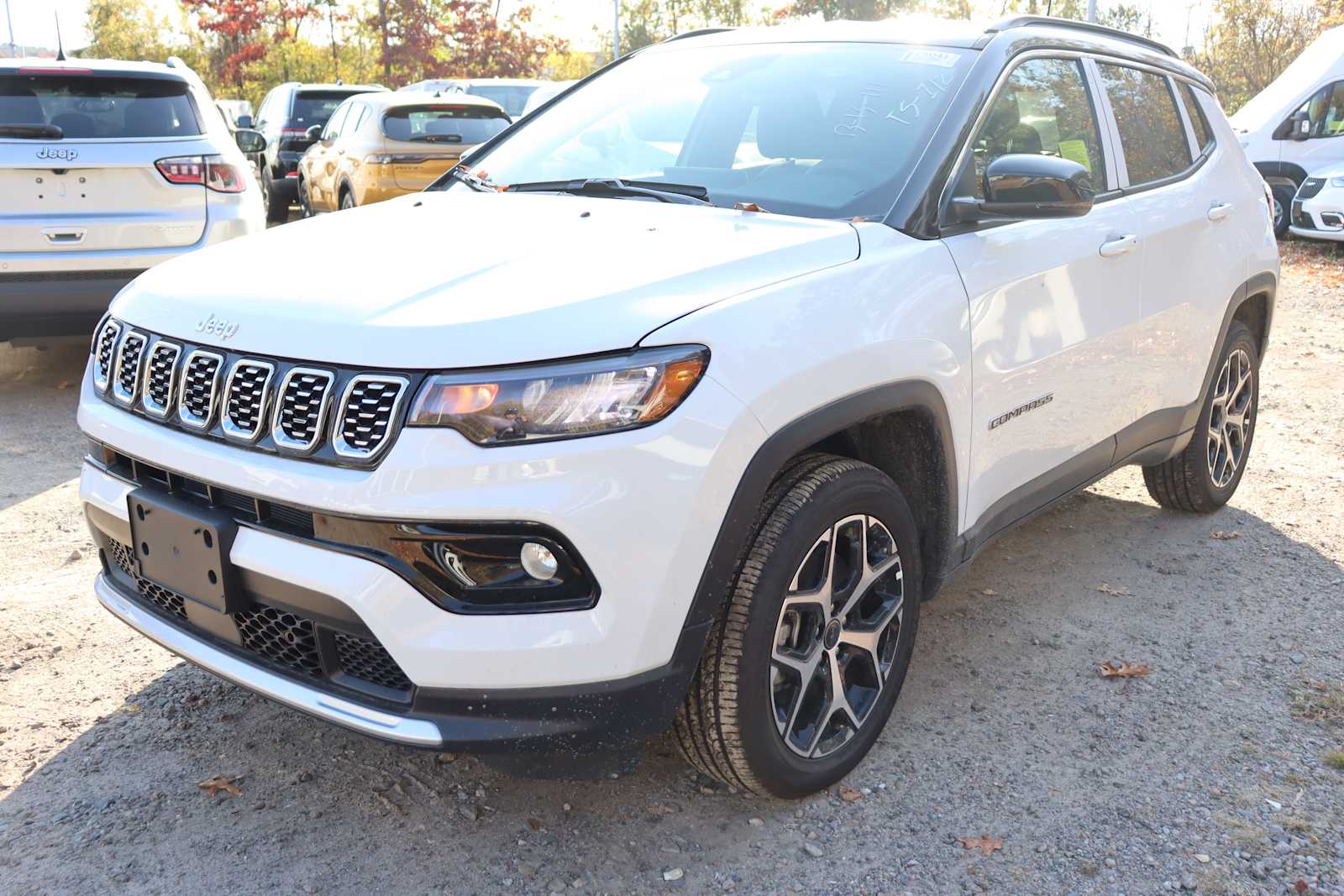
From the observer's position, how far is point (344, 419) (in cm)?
229

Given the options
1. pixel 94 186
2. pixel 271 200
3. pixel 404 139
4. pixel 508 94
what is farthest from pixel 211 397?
pixel 508 94

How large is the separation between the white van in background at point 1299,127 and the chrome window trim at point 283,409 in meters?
13.0

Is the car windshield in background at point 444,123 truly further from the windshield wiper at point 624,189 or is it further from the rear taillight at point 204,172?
the windshield wiper at point 624,189

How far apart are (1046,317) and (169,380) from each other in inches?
90.6

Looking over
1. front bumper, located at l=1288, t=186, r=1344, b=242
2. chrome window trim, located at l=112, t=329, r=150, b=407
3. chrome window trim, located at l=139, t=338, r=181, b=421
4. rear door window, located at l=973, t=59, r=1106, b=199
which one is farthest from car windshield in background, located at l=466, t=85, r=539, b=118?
chrome window trim, located at l=139, t=338, r=181, b=421

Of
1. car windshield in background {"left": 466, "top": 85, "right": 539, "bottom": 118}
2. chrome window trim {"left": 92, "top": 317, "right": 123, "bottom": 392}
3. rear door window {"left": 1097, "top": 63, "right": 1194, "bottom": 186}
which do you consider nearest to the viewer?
chrome window trim {"left": 92, "top": 317, "right": 123, "bottom": 392}

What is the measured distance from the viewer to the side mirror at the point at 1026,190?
120 inches

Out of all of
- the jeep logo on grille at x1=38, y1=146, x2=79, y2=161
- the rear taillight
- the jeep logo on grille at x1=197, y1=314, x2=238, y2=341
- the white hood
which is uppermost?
the jeep logo on grille at x1=38, y1=146, x2=79, y2=161

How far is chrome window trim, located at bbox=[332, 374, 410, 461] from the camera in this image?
2.25m

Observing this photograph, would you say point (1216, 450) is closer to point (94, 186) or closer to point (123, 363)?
point (123, 363)

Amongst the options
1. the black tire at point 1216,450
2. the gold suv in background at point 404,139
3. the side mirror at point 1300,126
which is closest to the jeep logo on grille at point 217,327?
the black tire at point 1216,450

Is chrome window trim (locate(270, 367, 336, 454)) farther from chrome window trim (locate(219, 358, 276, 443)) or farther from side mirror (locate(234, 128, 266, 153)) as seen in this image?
side mirror (locate(234, 128, 266, 153))

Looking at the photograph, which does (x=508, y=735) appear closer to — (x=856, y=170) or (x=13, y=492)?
(x=856, y=170)

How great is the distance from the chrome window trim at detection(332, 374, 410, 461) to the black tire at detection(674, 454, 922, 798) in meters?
0.80
